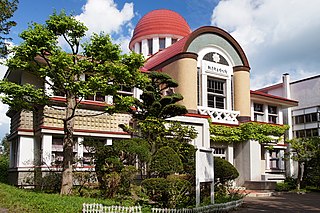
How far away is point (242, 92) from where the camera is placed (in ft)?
85.4

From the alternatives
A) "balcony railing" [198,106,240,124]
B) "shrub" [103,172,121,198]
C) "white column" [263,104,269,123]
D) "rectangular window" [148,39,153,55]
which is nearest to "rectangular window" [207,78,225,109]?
"balcony railing" [198,106,240,124]

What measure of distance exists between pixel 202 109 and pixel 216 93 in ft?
7.32

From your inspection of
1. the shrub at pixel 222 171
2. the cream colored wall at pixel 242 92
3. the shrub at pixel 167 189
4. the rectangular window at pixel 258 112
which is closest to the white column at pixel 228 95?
the cream colored wall at pixel 242 92

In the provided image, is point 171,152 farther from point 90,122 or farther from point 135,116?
point 90,122

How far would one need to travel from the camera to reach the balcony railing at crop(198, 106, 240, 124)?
24.3 m

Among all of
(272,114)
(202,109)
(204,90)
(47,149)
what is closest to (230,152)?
(202,109)

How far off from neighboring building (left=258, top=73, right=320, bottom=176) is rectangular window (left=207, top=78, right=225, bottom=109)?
8.31m

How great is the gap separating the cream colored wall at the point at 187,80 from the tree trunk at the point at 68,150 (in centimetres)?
937

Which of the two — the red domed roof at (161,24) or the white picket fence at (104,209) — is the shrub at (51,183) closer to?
the white picket fence at (104,209)

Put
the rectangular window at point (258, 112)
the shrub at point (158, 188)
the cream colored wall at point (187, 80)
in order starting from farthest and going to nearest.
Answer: the rectangular window at point (258, 112), the cream colored wall at point (187, 80), the shrub at point (158, 188)

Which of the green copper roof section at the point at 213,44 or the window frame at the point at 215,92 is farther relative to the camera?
the window frame at the point at 215,92

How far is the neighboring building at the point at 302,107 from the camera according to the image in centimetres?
3112

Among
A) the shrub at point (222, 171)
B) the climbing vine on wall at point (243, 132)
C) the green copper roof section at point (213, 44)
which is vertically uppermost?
the green copper roof section at point (213, 44)

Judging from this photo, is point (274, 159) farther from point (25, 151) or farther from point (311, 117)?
point (25, 151)
